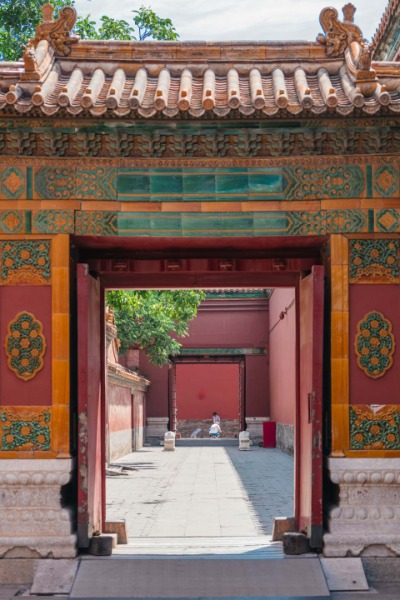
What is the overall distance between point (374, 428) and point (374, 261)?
1.37 meters

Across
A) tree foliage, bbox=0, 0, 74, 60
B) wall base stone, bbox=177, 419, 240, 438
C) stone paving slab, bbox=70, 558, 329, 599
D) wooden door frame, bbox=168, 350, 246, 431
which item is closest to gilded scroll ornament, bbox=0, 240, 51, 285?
stone paving slab, bbox=70, 558, 329, 599

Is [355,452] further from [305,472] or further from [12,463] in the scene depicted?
[12,463]

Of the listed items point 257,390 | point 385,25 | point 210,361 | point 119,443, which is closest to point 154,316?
point 119,443


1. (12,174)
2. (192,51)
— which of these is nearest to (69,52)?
(192,51)

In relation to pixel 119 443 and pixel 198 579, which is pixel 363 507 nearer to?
pixel 198 579

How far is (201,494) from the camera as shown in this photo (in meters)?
14.4

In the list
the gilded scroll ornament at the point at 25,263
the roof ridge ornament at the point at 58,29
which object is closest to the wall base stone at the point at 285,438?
the roof ridge ornament at the point at 58,29

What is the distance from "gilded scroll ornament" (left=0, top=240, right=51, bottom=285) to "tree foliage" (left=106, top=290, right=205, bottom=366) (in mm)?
8100

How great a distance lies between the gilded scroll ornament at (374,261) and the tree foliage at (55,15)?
11916mm

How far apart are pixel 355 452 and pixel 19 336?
Answer: 2.89 m

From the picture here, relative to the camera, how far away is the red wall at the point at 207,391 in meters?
35.3

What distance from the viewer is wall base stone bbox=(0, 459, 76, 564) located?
6.90 meters

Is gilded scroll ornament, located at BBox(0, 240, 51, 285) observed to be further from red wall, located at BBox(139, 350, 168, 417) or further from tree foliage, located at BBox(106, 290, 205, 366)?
red wall, located at BBox(139, 350, 168, 417)

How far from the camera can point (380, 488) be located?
7008 millimetres
